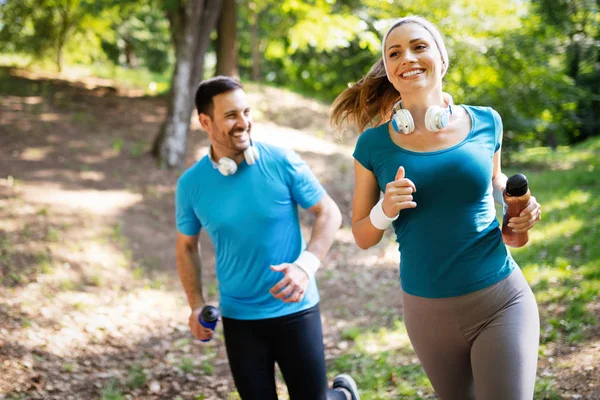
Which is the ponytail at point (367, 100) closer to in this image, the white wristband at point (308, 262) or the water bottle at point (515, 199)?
the white wristband at point (308, 262)

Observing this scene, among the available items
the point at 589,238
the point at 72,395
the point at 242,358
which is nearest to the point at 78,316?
the point at 72,395

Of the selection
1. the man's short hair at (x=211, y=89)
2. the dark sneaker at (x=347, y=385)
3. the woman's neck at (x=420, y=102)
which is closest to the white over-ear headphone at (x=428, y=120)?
the woman's neck at (x=420, y=102)

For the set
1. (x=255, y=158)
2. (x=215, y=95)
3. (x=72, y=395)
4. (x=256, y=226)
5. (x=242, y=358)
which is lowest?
(x=72, y=395)

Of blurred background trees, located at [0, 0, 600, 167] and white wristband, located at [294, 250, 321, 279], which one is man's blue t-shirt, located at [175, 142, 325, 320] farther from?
blurred background trees, located at [0, 0, 600, 167]

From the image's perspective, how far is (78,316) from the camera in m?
6.45

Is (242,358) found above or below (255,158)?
below

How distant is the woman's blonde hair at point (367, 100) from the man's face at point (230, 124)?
53 cm

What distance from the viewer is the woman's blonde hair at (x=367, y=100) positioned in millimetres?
Result: 3057

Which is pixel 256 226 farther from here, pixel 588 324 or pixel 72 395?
pixel 588 324

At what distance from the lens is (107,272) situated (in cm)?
756

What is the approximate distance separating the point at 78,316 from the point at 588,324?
5151 millimetres

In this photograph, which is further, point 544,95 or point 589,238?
point 544,95

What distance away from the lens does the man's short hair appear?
352 centimetres

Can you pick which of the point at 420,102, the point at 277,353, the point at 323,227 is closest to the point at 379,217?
the point at 420,102
